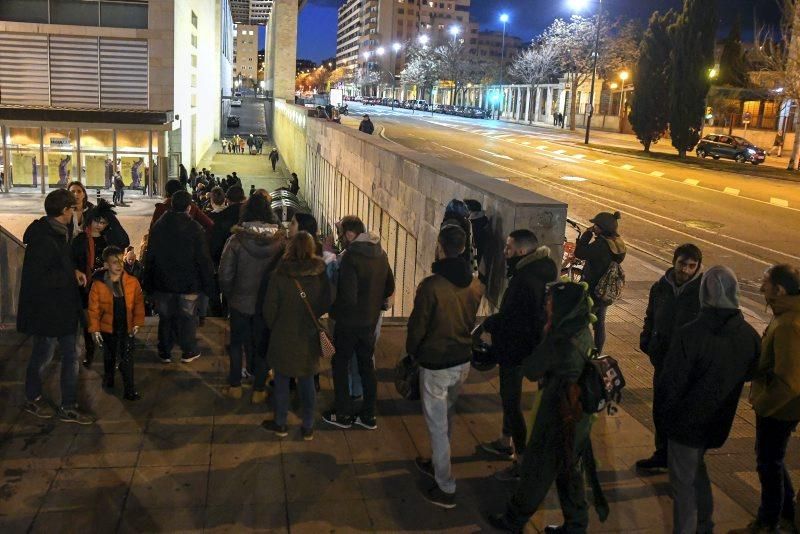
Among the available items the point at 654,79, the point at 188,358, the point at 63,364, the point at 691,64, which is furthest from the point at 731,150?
the point at 63,364

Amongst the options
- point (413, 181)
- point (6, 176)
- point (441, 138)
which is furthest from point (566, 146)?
point (413, 181)

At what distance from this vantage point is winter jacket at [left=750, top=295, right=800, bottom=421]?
4293 millimetres

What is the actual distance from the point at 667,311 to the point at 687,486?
4.96ft

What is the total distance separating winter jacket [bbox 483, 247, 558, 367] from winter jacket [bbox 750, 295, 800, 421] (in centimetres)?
135

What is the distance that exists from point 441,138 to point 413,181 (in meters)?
31.2

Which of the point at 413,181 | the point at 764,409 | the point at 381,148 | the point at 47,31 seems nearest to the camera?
the point at 764,409

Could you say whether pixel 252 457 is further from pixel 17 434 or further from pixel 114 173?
pixel 114 173

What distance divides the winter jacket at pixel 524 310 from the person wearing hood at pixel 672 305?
1038 mm

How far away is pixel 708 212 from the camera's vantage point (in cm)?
2016

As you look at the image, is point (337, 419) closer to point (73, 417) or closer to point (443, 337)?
point (443, 337)

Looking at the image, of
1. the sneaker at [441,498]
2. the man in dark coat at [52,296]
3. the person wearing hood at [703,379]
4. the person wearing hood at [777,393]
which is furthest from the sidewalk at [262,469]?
the person wearing hood at [703,379]

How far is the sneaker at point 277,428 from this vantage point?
561 centimetres

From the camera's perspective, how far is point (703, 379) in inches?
159

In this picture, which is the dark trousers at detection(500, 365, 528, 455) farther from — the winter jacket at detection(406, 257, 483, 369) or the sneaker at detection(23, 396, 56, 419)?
the sneaker at detection(23, 396, 56, 419)
